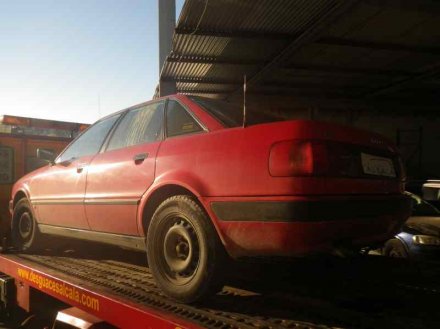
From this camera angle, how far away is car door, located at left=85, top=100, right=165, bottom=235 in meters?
3.08

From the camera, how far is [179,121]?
3.07m

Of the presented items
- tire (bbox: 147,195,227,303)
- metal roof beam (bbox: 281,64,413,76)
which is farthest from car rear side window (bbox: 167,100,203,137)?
metal roof beam (bbox: 281,64,413,76)

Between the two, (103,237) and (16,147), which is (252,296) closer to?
(103,237)

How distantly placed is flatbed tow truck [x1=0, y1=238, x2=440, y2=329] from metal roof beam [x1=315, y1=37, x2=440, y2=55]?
6656mm

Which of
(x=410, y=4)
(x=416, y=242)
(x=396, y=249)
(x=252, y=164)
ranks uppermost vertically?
(x=410, y=4)

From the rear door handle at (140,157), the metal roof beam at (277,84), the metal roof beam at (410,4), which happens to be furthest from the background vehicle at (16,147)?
the metal roof beam at (410,4)

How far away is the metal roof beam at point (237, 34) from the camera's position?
26.5 feet

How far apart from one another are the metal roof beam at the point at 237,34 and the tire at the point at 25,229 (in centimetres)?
452

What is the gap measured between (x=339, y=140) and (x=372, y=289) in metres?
1.07

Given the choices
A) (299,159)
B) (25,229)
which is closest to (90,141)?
→ (25,229)

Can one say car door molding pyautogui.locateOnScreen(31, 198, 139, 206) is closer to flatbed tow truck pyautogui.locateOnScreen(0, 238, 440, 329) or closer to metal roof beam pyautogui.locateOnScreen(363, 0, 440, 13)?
flatbed tow truck pyautogui.locateOnScreen(0, 238, 440, 329)

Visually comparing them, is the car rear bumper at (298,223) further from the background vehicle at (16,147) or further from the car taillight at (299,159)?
the background vehicle at (16,147)

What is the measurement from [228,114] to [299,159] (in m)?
0.92

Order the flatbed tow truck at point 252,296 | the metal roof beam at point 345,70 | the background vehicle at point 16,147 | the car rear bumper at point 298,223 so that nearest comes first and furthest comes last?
the car rear bumper at point 298,223
the flatbed tow truck at point 252,296
the background vehicle at point 16,147
the metal roof beam at point 345,70
